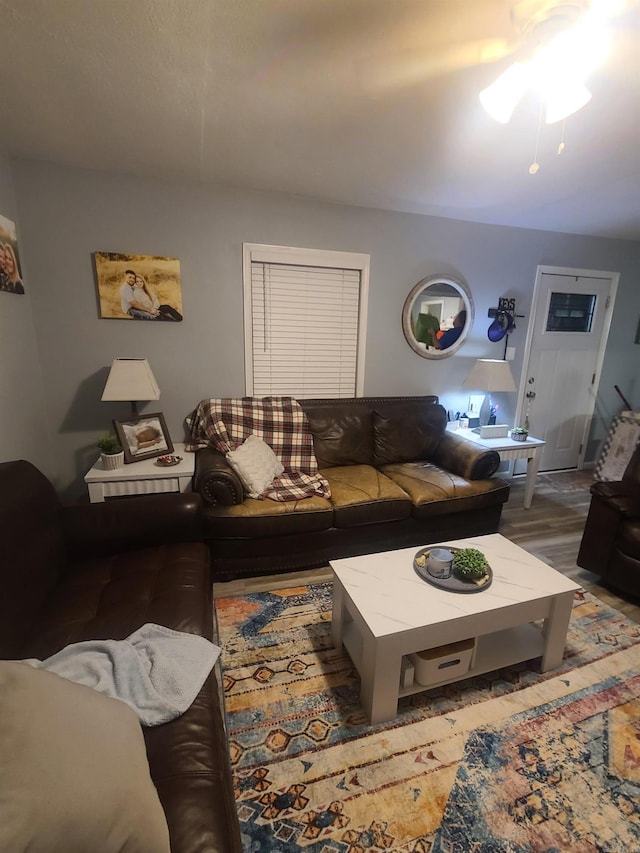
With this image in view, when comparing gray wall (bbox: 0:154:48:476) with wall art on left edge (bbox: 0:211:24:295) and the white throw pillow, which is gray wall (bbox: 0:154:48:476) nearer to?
wall art on left edge (bbox: 0:211:24:295)

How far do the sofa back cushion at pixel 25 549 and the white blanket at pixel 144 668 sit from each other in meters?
0.22

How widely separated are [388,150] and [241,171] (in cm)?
93

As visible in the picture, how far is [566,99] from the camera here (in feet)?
4.17

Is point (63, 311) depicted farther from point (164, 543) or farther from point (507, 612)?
point (507, 612)

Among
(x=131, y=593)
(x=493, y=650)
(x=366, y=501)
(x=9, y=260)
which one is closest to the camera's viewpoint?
(x=131, y=593)

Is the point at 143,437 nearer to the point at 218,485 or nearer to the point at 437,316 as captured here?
the point at 218,485

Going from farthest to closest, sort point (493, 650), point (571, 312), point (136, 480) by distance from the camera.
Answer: point (571, 312) < point (136, 480) < point (493, 650)

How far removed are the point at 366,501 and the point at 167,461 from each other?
1307mm

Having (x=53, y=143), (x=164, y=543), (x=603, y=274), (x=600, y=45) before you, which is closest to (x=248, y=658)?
(x=164, y=543)

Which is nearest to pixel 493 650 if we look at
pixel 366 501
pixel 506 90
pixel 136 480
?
pixel 366 501

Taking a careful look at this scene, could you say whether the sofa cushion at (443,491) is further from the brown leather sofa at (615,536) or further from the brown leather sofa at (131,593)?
the brown leather sofa at (131,593)

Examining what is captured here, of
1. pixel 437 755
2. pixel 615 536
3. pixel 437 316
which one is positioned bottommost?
pixel 437 755

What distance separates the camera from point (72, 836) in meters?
0.60

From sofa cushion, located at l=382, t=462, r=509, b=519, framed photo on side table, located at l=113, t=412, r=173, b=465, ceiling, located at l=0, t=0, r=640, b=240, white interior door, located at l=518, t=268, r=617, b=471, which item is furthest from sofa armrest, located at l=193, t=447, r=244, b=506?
white interior door, located at l=518, t=268, r=617, b=471
